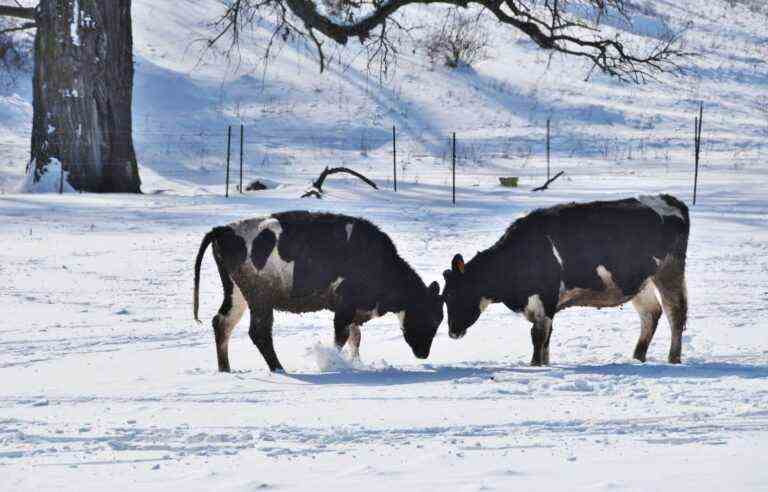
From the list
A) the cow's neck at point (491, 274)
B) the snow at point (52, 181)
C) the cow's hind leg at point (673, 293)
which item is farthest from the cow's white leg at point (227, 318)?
the snow at point (52, 181)

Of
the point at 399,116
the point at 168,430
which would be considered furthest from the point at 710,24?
the point at 168,430

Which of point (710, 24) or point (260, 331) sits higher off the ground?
point (710, 24)

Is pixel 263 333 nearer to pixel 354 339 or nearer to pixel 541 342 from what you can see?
pixel 354 339

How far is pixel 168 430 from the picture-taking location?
6.75m

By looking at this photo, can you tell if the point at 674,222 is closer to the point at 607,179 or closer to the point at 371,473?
the point at 371,473

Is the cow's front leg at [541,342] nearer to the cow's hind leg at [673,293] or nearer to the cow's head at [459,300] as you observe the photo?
the cow's head at [459,300]

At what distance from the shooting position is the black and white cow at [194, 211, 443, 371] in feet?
32.2

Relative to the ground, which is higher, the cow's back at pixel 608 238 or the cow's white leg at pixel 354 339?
the cow's back at pixel 608 238

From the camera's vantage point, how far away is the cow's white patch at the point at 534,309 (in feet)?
32.9

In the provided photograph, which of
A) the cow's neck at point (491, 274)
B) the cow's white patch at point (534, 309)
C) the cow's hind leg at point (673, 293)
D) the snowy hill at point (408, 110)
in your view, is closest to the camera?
the cow's white patch at point (534, 309)

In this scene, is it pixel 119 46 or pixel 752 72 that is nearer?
pixel 119 46

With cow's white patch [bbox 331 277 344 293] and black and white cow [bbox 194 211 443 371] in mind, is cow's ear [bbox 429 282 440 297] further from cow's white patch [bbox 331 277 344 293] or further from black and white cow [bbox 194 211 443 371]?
cow's white patch [bbox 331 277 344 293]

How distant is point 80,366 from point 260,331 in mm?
1486

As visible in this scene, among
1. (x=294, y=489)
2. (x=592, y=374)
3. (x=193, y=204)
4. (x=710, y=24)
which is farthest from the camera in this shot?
(x=710, y=24)
